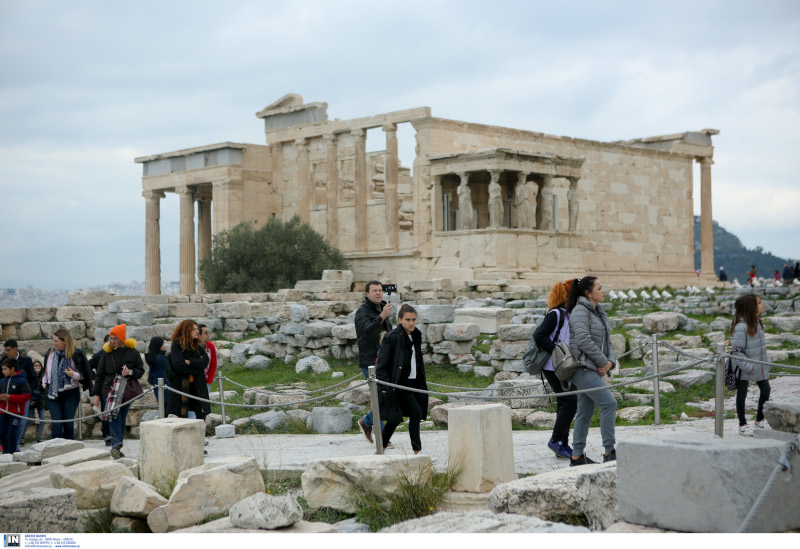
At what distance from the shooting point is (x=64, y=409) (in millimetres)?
11391

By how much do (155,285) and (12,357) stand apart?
23316 mm

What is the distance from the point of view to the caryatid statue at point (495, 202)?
2698 cm

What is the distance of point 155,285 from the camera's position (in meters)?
34.3

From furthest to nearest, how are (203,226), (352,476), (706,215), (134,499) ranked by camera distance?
(706,215)
(203,226)
(134,499)
(352,476)

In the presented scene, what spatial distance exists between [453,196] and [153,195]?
33.8ft

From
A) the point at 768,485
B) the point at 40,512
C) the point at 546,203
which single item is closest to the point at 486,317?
the point at 40,512

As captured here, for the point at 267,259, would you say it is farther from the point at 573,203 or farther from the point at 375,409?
the point at 375,409

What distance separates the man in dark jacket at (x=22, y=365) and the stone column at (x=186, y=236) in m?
21.8

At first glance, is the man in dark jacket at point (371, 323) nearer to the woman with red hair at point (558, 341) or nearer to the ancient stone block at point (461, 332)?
→ the woman with red hair at point (558, 341)

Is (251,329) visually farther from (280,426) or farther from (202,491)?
(202,491)

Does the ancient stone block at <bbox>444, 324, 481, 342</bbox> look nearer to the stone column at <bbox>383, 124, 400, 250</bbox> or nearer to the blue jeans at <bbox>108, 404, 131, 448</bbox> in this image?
the blue jeans at <bbox>108, 404, 131, 448</bbox>

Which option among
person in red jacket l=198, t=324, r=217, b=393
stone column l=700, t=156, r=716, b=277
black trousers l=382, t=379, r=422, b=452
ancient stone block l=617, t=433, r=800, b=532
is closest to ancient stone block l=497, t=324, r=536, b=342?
person in red jacket l=198, t=324, r=217, b=393

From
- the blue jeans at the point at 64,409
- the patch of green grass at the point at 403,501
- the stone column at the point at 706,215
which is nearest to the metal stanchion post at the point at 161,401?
the blue jeans at the point at 64,409

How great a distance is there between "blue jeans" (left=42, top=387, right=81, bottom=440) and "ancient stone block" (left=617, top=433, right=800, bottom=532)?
723cm
